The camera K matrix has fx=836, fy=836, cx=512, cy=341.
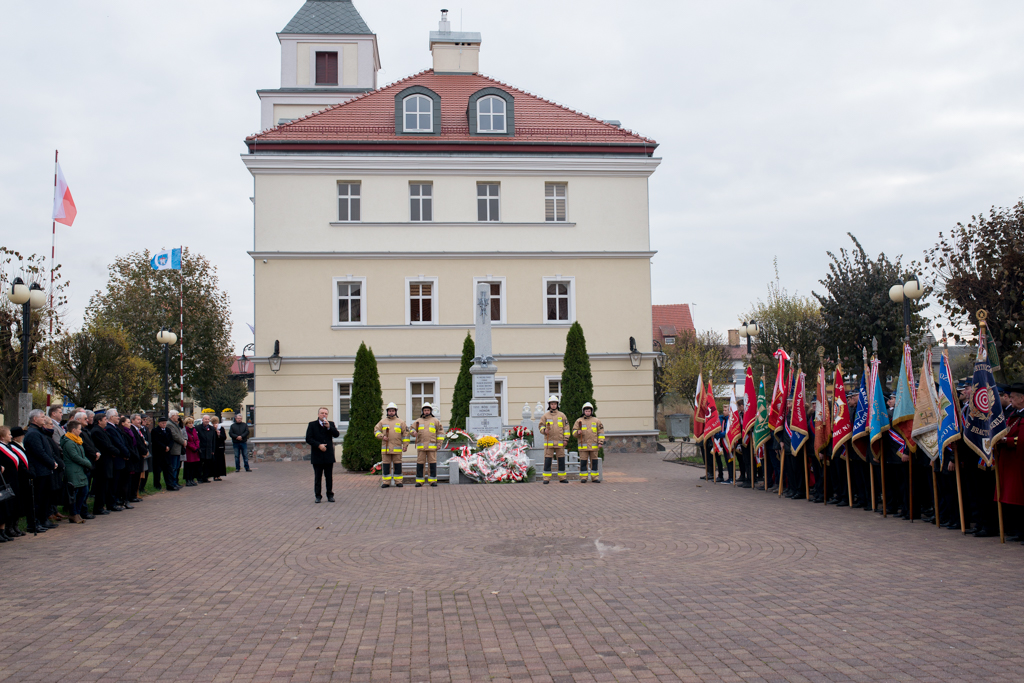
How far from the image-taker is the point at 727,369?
53656 millimetres

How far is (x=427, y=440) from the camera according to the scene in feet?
58.2

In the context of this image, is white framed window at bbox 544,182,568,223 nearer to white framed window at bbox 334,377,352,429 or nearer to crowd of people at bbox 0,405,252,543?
white framed window at bbox 334,377,352,429

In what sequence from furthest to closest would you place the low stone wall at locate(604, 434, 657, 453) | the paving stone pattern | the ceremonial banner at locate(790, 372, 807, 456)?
1. the low stone wall at locate(604, 434, 657, 453)
2. the ceremonial banner at locate(790, 372, 807, 456)
3. the paving stone pattern

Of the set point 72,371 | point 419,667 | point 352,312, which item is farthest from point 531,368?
point 419,667

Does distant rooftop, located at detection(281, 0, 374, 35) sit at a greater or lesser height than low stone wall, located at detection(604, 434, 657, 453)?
greater

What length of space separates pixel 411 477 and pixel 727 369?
37.2 meters

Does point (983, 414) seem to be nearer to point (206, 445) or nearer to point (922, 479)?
point (922, 479)

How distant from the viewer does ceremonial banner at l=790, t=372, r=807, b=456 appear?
14.7 meters

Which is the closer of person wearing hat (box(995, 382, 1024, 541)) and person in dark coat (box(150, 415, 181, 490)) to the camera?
person wearing hat (box(995, 382, 1024, 541))

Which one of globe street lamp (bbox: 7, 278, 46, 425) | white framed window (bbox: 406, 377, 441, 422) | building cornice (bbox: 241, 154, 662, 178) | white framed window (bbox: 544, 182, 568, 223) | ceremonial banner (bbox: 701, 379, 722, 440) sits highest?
building cornice (bbox: 241, 154, 662, 178)

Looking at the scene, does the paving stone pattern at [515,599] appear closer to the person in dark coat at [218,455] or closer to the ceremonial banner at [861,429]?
the ceremonial banner at [861,429]

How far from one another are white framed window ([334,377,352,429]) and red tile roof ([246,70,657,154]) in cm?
820

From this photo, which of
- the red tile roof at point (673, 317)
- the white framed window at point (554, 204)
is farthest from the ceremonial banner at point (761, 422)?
the red tile roof at point (673, 317)

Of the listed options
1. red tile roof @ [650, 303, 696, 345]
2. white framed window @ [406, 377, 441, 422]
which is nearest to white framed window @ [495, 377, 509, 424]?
white framed window @ [406, 377, 441, 422]
